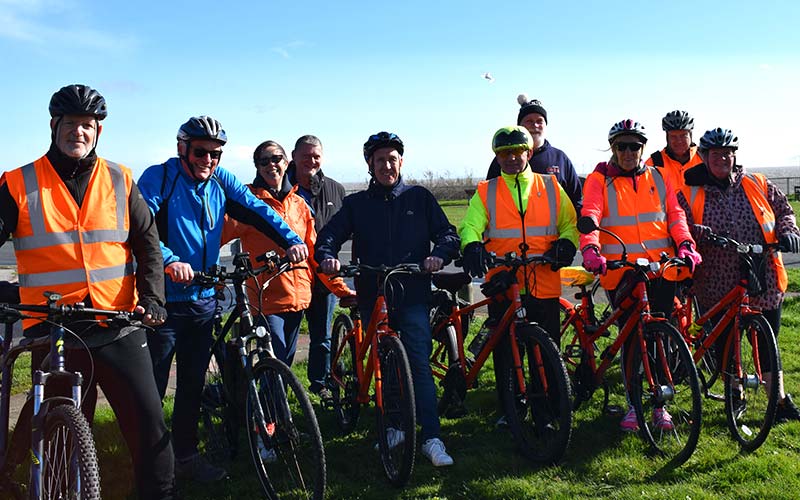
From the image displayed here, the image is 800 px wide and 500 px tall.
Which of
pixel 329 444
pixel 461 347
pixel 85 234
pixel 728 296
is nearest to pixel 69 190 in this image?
pixel 85 234

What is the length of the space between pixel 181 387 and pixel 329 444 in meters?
1.17

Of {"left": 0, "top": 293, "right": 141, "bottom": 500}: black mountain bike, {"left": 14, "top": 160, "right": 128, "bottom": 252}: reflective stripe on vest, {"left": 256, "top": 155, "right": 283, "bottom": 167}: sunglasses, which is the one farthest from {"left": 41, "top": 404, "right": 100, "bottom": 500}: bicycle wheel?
{"left": 256, "top": 155, "right": 283, "bottom": 167}: sunglasses

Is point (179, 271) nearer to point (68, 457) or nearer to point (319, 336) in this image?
point (68, 457)

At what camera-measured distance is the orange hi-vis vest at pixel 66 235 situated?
349 centimetres

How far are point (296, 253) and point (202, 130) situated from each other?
0.88m

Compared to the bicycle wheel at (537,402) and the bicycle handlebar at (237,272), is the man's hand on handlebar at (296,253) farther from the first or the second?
the bicycle wheel at (537,402)

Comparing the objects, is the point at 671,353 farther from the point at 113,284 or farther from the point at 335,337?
the point at 113,284

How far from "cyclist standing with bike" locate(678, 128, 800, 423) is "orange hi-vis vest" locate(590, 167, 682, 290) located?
350 millimetres

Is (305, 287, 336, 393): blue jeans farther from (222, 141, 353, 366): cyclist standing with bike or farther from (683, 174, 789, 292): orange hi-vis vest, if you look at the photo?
(683, 174, 789, 292): orange hi-vis vest

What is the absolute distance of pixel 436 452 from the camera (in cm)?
483

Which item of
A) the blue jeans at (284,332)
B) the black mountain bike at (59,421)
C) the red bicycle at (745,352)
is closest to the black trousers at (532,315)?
the red bicycle at (745,352)

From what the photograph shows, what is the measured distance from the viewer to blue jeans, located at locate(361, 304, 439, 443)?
16.2ft

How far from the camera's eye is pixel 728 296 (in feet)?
16.9

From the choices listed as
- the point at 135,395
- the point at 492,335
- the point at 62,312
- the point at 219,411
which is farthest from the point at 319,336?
the point at 62,312
